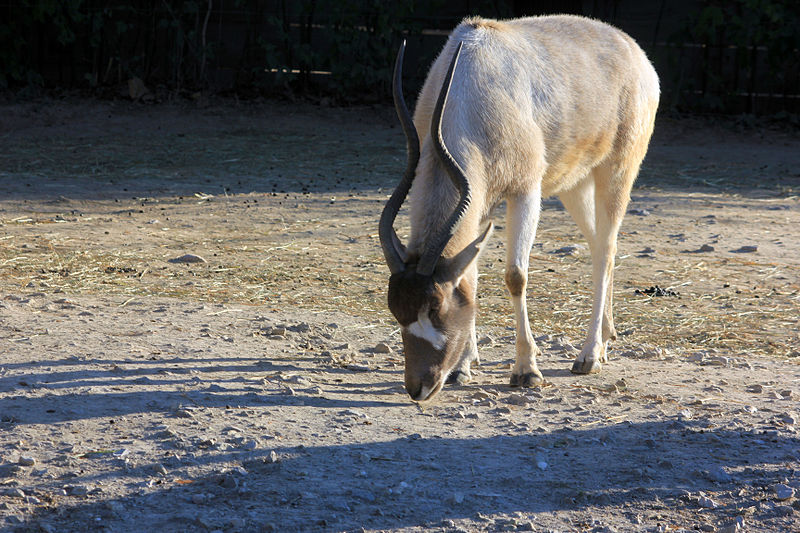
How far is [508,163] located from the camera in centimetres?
450

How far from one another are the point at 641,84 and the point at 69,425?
3635mm

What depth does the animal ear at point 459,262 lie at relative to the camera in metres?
4.15

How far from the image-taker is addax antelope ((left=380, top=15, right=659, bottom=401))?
13.6 feet

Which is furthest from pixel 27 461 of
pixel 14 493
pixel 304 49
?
pixel 304 49

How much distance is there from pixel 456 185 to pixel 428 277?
0.43 meters

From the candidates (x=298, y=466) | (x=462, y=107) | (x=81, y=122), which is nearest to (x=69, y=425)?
(x=298, y=466)

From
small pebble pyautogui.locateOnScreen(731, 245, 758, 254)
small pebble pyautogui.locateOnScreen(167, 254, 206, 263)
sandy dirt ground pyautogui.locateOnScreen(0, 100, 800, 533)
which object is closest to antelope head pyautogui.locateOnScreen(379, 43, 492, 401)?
sandy dirt ground pyautogui.locateOnScreen(0, 100, 800, 533)

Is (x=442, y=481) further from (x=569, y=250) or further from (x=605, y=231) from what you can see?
(x=569, y=250)

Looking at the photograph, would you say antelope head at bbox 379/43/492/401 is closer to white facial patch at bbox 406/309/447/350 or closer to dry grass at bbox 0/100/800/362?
white facial patch at bbox 406/309/447/350

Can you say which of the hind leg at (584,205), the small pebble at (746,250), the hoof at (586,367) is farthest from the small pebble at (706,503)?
the small pebble at (746,250)

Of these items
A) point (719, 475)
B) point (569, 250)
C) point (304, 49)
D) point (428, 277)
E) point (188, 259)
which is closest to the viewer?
point (719, 475)

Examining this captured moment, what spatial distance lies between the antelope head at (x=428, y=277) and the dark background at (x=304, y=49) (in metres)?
10.3

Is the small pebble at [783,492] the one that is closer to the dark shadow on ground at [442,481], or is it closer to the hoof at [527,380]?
the dark shadow on ground at [442,481]

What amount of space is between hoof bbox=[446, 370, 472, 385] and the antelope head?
1.57 feet
